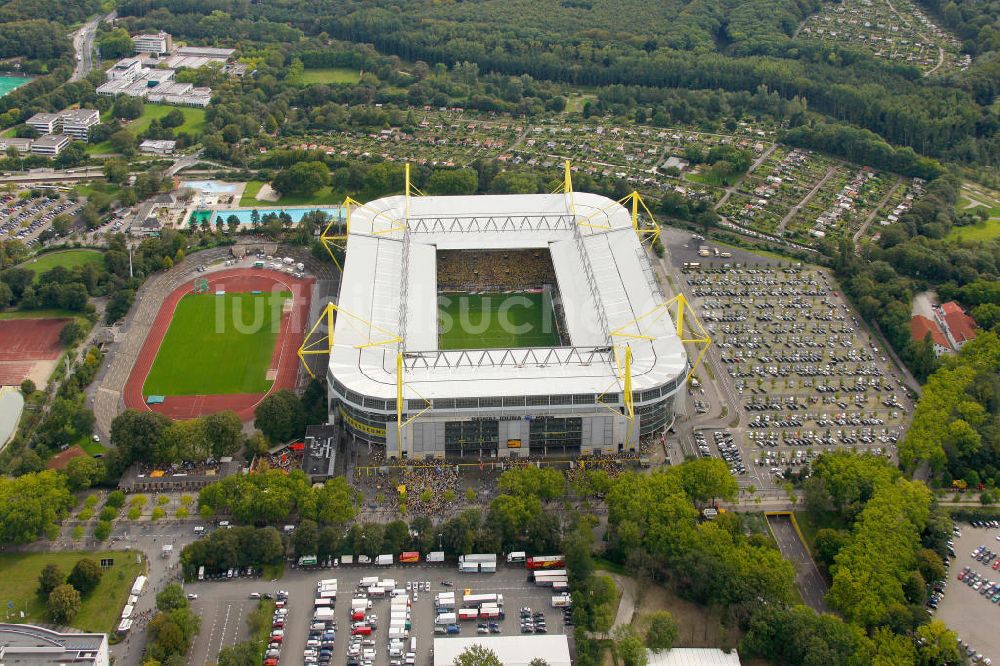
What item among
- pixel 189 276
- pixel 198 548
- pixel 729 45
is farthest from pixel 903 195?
pixel 198 548

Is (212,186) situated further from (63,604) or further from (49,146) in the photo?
(63,604)

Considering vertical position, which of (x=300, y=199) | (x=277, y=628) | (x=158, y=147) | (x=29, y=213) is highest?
(x=277, y=628)

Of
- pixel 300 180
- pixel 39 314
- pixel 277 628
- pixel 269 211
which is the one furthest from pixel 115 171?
pixel 277 628

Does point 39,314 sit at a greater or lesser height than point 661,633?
lesser

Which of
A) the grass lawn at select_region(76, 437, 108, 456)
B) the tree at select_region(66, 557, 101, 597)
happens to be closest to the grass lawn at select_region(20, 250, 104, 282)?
the grass lawn at select_region(76, 437, 108, 456)

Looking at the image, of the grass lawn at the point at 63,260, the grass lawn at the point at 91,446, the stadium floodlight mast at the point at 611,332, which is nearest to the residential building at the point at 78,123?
the grass lawn at the point at 63,260

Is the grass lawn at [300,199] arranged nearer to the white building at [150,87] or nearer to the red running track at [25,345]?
the red running track at [25,345]
